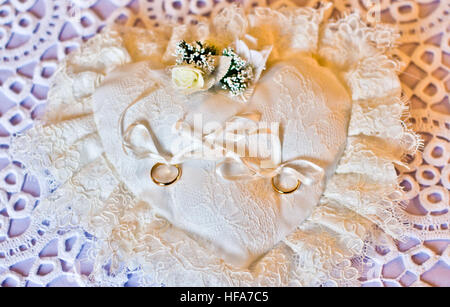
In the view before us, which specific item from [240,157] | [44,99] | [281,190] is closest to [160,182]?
[240,157]

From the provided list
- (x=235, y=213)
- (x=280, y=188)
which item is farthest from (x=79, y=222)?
(x=280, y=188)

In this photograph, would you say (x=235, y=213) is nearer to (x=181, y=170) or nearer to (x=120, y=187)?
(x=181, y=170)

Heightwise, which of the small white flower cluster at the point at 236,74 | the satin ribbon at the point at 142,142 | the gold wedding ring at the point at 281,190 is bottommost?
the gold wedding ring at the point at 281,190

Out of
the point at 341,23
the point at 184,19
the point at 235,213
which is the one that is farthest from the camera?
the point at 184,19

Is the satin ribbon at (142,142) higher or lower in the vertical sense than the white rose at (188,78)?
lower

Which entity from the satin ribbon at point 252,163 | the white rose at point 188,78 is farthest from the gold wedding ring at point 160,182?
the white rose at point 188,78

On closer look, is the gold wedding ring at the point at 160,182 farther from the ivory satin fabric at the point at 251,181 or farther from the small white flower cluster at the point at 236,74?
the small white flower cluster at the point at 236,74

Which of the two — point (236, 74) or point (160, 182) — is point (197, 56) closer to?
point (236, 74)

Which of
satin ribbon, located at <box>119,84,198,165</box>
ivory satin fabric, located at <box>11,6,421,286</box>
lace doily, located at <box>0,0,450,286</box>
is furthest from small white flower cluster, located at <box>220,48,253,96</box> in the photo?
lace doily, located at <box>0,0,450,286</box>
